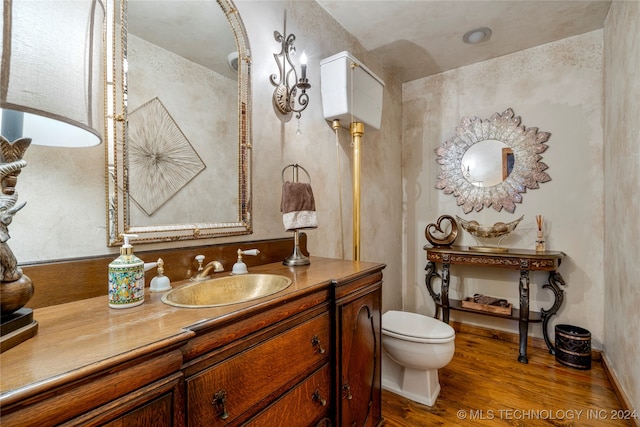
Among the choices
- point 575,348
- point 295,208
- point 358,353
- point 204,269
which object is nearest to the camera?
point 204,269

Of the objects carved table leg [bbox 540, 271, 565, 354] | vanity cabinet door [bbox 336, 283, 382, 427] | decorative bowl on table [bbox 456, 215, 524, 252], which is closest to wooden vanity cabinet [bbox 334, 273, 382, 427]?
vanity cabinet door [bbox 336, 283, 382, 427]

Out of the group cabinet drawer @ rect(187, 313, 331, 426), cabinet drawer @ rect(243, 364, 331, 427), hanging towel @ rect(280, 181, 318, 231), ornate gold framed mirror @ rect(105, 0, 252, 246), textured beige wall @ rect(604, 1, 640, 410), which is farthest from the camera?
textured beige wall @ rect(604, 1, 640, 410)

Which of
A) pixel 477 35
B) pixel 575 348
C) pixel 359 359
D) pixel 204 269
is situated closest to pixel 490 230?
pixel 575 348

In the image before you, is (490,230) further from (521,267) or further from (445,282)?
(445,282)

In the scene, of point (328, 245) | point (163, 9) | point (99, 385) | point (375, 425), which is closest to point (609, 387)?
point (375, 425)

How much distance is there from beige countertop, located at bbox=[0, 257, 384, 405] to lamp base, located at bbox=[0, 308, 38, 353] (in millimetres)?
11

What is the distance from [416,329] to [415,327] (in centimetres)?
3

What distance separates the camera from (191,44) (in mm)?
1228

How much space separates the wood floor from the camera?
5.26 feet

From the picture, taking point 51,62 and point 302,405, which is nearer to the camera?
point 51,62

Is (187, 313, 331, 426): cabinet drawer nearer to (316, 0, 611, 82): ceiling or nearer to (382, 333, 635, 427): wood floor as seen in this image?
(382, 333, 635, 427): wood floor

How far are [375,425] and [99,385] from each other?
4.64 ft

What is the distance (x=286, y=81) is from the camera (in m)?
1.67

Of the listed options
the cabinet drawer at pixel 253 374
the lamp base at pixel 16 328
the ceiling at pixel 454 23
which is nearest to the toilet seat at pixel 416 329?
the cabinet drawer at pixel 253 374
